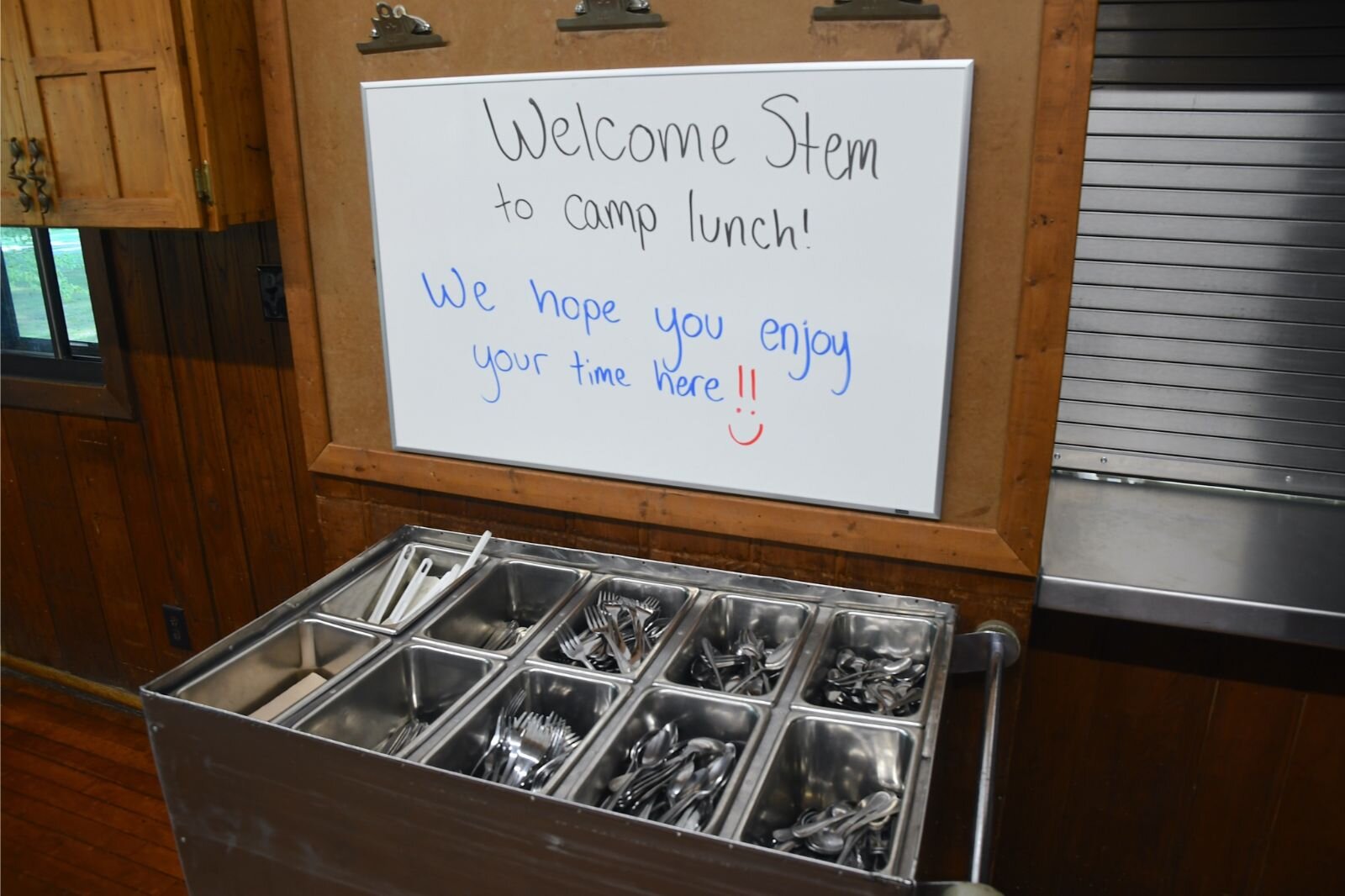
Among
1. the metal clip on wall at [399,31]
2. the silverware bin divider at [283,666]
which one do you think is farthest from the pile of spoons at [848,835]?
the metal clip on wall at [399,31]

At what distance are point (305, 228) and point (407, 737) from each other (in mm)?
973

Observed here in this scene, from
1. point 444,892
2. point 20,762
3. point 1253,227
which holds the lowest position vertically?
point 20,762

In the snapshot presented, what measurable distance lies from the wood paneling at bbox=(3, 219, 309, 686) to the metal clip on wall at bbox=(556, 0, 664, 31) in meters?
1.13

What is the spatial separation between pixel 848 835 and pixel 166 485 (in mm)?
2259

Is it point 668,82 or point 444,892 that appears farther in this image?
point 668,82

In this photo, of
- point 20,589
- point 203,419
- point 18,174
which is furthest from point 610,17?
point 20,589

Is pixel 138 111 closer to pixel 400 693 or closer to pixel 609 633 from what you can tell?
pixel 400 693

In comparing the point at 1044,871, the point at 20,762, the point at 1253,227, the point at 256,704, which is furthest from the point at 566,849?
the point at 20,762

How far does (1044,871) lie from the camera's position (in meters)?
2.04

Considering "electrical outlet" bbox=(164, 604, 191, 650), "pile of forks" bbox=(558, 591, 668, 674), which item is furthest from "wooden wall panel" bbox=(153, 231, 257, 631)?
"pile of forks" bbox=(558, 591, 668, 674)

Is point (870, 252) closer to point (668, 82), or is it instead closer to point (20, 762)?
point (668, 82)

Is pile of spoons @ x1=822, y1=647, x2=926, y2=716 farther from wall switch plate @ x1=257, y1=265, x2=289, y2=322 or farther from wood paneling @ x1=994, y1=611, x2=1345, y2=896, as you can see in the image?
wall switch plate @ x1=257, y1=265, x2=289, y2=322

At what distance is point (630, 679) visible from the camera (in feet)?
4.48

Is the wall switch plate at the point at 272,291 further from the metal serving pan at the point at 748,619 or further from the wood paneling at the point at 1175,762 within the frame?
the wood paneling at the point at 1175,762
